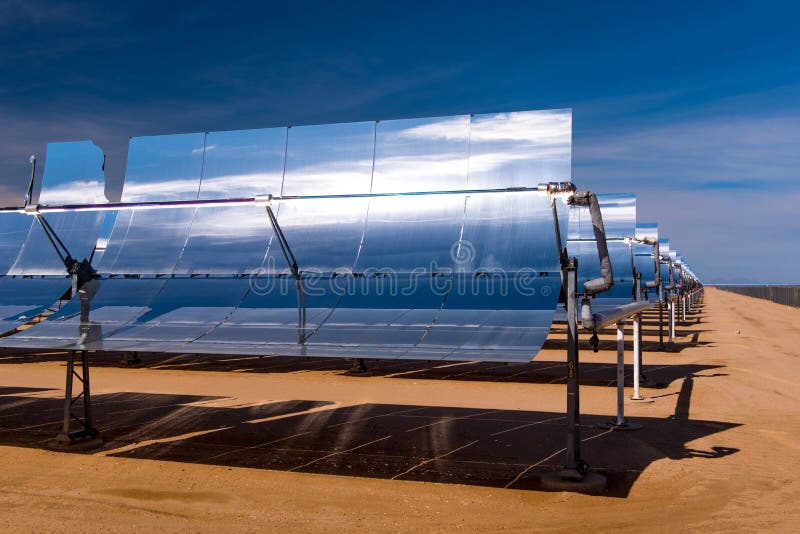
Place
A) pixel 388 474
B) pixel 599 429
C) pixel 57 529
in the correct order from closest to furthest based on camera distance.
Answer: pixel 57 529
pixel 388 474
pixel 599 429

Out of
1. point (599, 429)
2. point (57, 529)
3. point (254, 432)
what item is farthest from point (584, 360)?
point (57, 529)

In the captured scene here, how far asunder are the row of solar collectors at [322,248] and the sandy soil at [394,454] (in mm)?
2317

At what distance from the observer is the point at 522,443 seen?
1639cm

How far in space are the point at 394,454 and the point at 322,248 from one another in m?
4.26

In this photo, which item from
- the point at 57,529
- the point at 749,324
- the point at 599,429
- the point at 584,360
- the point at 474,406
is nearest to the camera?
the point at 57,529

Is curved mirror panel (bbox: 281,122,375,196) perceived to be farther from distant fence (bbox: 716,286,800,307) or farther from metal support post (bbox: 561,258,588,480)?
distant fence (bbox: 716,286,800,307)

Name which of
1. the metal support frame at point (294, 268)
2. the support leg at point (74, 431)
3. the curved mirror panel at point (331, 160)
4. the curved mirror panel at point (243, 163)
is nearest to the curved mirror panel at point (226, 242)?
the curved mirror panel at point (243, 163)

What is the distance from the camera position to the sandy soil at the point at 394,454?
1172cm

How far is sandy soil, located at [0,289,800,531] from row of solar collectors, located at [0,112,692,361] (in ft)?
7.60

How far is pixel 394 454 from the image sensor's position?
1553cm

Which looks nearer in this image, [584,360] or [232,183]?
[232,183]

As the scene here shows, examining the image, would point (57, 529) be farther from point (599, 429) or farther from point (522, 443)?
point (599, 429)

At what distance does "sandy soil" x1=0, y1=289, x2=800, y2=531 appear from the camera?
11.7 metres

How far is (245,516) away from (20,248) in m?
10.3
